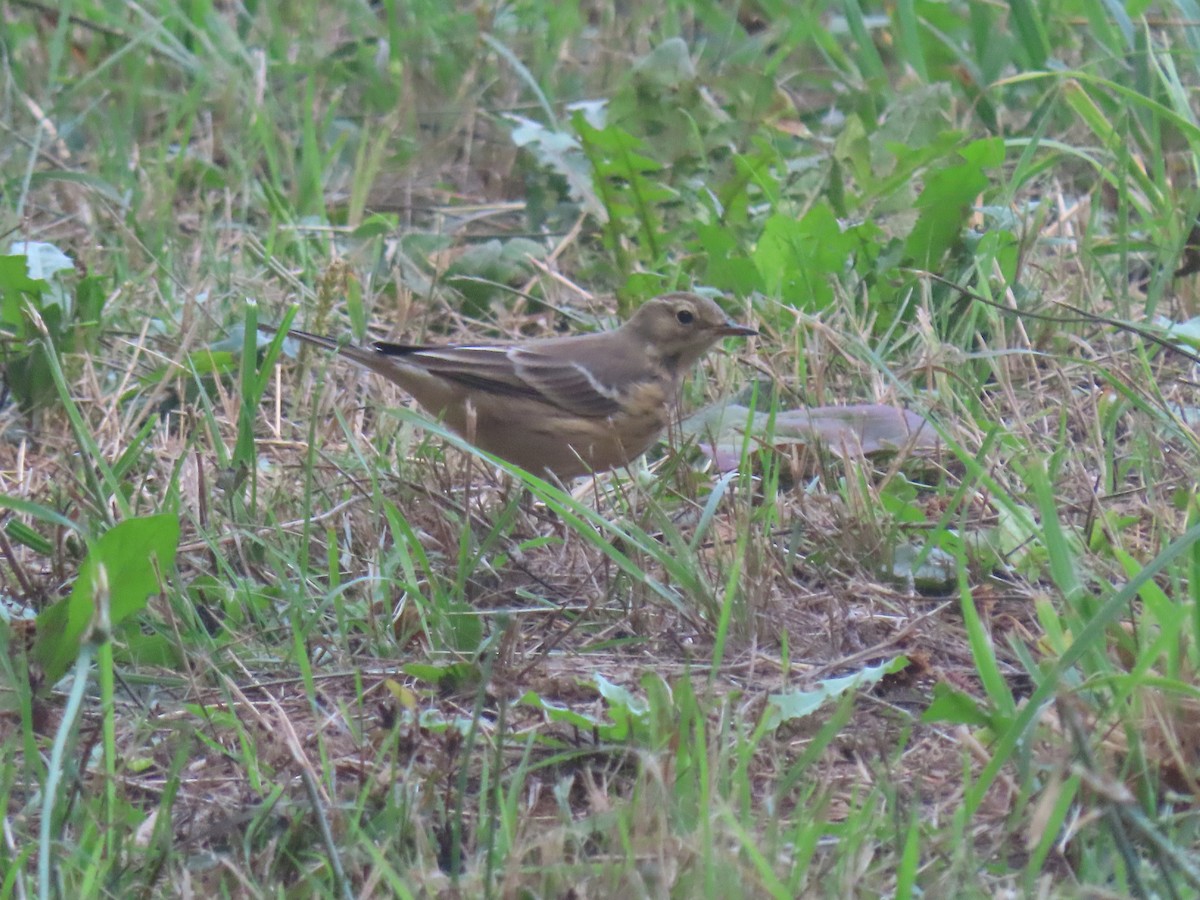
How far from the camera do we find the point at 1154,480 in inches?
161

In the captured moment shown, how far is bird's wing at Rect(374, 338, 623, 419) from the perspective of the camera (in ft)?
16.7

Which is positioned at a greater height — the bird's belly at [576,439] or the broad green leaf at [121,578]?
the broad green leaf at [121,578]

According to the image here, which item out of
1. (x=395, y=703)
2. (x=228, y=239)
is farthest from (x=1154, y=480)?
(x=228, y=239)

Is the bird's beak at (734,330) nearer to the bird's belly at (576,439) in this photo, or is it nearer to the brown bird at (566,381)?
the brown bird at (566,381)

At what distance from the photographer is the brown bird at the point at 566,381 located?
200 inches

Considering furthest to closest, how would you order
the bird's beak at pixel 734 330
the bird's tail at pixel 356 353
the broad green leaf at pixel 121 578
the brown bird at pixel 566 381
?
the bird's beak at pixel 734 330 < the brown bird at pixel 566 381 < the bird's tail at pixel 356 353 < the broad green leaf at pixel 121 578

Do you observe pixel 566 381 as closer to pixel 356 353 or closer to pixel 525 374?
pixel 525 374

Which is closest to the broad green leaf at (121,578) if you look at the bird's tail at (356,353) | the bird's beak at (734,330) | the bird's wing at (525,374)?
the bird's tail at (356,353)

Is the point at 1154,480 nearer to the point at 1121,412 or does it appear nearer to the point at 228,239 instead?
the point at 1121,412

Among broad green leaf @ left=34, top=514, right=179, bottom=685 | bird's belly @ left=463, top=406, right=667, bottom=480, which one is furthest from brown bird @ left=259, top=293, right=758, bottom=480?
broad green leaf @ left=34, top=514, right=179, bottom=685

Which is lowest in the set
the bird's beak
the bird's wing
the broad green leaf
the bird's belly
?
the bird's belly

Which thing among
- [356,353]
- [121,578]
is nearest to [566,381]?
[356,353]

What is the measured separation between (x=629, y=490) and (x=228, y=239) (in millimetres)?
2574

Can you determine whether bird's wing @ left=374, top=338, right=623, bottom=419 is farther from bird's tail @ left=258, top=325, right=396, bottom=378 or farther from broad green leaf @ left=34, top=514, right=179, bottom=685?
broad green leaf @ left=34, top=514, right=179, bottom=685
